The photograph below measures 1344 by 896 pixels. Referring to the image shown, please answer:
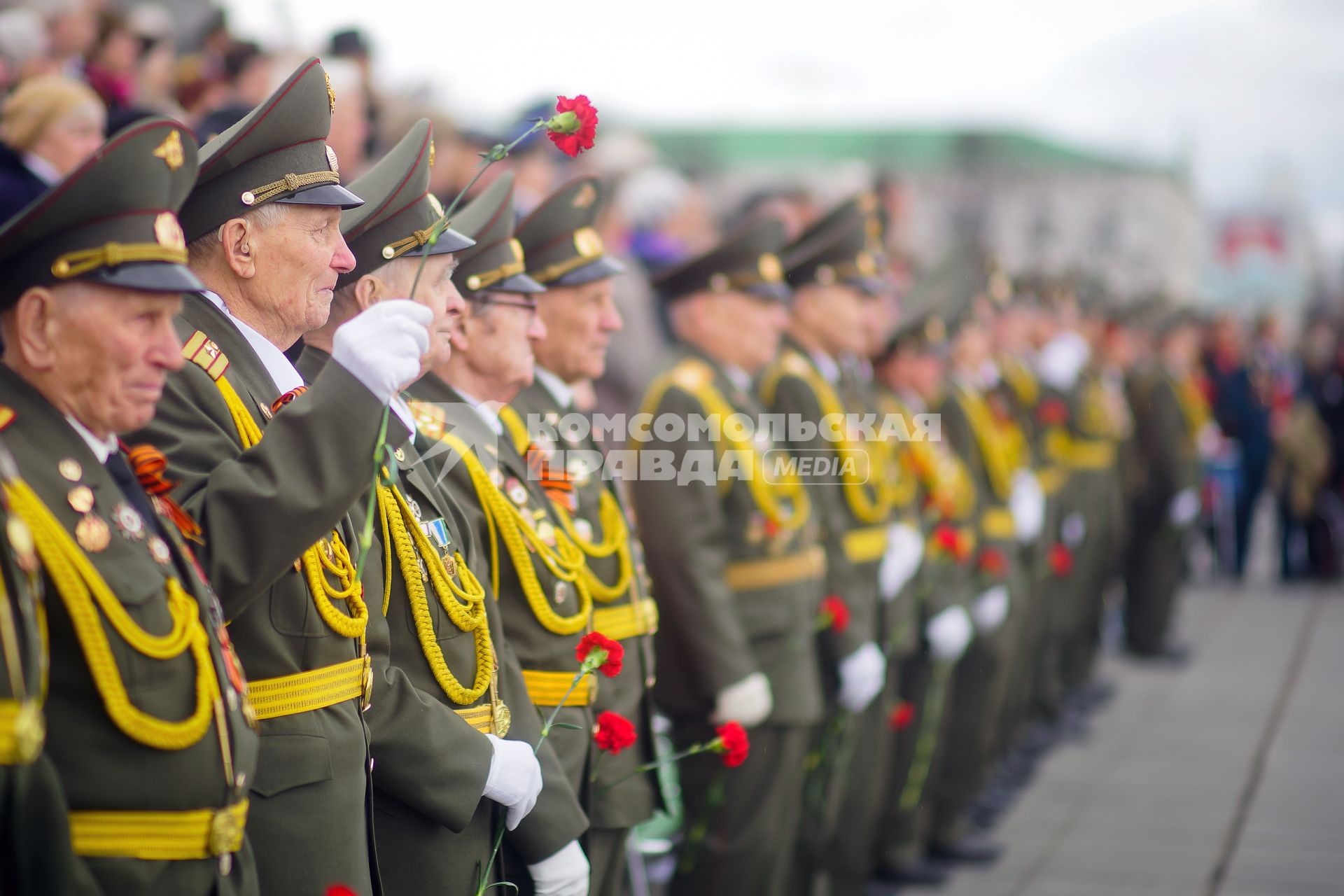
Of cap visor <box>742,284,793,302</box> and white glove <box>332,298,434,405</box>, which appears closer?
white glove <box>332,298,434,405</box>

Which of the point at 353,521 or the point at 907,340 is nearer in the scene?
the point at 353,521

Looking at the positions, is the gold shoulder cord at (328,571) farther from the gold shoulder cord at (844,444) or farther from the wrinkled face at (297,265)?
the gold shoulder cord at (844,444)

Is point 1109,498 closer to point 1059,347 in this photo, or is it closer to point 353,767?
point 1059,347

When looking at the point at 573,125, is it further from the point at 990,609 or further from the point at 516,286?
the point at 990,609

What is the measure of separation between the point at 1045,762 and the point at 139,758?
6.44 meters

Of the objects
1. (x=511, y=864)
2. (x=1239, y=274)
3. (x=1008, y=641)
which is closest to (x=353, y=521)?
(x=511, y=864)

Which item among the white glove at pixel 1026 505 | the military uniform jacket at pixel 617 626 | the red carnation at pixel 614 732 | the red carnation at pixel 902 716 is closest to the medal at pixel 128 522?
the red carnation at pixel 614 732

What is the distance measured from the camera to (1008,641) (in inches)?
275

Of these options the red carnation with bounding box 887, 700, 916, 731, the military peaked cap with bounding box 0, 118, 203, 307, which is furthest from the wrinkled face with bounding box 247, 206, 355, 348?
the red carnation with bounding box 887, 700, 916, 731

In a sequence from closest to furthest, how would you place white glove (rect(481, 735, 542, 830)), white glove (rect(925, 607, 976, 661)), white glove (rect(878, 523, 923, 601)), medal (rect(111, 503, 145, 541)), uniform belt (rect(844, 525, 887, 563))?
medal (rect(111, 503, 145, 541)) < white glove (rect(481, 735, 542, 830)) < uniform belt (rect(844, 525, 887, 563)) < white glove (rect(878, 523, 923, 601)) < white glove (rect(925, 607, 976, 661))

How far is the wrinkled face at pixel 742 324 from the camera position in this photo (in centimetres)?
496

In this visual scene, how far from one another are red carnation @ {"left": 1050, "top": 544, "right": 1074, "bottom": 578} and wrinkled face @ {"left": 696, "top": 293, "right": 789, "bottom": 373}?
3654 millimetres

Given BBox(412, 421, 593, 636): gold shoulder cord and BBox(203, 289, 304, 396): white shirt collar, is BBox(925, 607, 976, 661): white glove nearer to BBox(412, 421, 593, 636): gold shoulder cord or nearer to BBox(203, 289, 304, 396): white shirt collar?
BBox(412, 421, 593, 636): gold shoulder cord

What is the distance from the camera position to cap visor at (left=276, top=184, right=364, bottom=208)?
2582 mm
